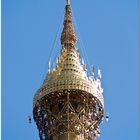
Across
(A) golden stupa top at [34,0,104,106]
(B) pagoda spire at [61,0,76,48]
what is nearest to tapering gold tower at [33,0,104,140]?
(A) golden stupa top at [34,0,104,106]

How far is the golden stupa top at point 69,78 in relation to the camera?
6369 centimetres

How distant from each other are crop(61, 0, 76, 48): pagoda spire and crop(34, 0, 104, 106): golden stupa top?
0.65 m

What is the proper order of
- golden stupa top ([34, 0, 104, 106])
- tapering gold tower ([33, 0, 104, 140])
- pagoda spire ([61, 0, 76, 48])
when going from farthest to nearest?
pagoda spire ([61, 0, 76, 48]), golden stupa top ([34, 0, 104, 106]), tapering gold tower ([33, 0, 104, 140])

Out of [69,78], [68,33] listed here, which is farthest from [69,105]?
[68,33]

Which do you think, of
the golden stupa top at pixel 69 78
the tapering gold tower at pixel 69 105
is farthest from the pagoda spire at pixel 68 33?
the tapering gold tower at pixel 69 105

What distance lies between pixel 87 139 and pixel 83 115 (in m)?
2.45

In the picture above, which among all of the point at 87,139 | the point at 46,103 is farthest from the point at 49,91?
the point at 87,139

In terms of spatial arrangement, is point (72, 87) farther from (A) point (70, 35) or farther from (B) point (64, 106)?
(A) point (70, 35)

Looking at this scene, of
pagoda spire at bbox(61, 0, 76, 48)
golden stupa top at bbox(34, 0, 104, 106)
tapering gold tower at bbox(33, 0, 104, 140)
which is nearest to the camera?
tapering gold tower at bbox(33, 0, 104, 140)

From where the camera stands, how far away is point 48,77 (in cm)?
6588

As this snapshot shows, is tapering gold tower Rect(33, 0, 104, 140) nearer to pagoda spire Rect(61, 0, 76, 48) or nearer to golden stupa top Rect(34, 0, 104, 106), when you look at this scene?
golden stupa top Rect(34, 0, 104, 106)

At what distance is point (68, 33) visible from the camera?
71.2 m

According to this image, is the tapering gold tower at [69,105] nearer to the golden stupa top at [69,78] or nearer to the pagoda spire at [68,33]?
the golden stupa top at [69,78]

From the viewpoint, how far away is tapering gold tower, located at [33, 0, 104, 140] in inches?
2475
